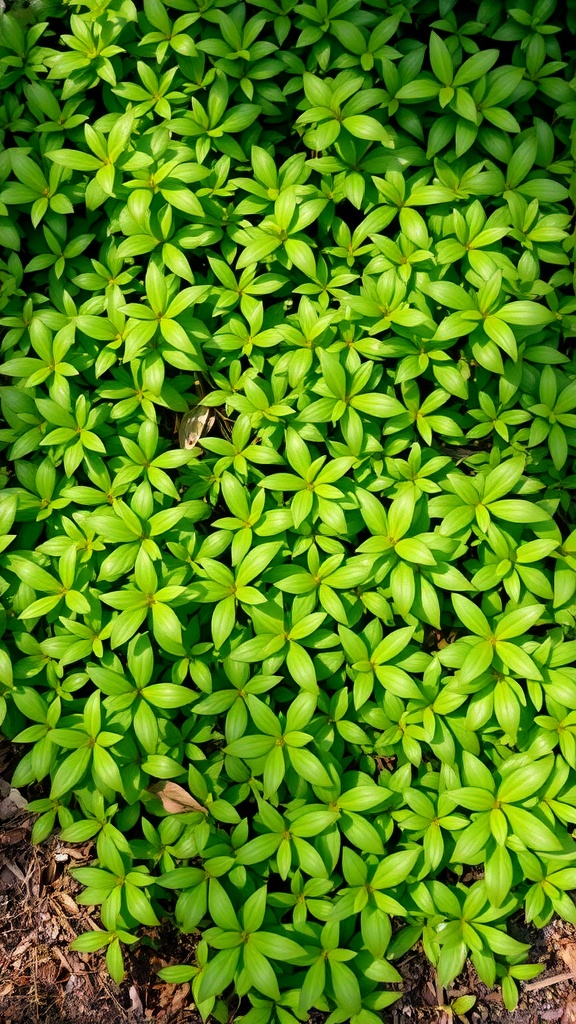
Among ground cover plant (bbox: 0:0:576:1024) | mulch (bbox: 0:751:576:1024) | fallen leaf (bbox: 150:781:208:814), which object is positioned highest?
ground cover plant (bbox: 0:0:576:1024)

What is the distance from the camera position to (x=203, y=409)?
2.63 metres

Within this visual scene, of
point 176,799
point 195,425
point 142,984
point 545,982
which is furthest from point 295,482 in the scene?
point 545,982

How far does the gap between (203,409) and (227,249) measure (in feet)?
1.82

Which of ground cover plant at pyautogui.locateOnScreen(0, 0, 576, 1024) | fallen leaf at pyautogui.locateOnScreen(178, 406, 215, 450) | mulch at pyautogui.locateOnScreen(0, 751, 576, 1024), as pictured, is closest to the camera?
ground cover plant at pyautogui.locateOnScreen(0, 0, 576, 1024)

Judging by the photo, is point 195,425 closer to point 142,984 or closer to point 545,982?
point 142,984

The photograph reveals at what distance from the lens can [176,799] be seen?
7.80ft

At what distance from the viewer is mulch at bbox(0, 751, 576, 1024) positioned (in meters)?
2.43

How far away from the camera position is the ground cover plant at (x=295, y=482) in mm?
2254

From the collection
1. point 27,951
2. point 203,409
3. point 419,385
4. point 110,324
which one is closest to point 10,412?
point 110,324

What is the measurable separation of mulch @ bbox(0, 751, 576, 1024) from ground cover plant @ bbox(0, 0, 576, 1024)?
117mm

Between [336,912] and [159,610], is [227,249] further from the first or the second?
[336,912]

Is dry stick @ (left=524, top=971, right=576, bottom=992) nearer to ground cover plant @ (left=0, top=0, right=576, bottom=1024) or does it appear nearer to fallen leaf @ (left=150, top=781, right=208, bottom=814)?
ground cover plant @ (left=0, top=0, right=576, bottom=1024)

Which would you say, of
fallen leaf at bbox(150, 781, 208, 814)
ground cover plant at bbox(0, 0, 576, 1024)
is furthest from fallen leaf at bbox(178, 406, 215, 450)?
fallen leaf at bbox(150, 781, 208, 814)

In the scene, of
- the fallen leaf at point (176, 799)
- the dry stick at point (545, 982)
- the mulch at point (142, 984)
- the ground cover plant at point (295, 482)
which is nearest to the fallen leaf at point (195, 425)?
the ground cover plant at point (295, 482)
